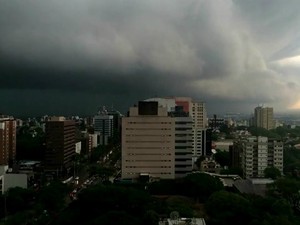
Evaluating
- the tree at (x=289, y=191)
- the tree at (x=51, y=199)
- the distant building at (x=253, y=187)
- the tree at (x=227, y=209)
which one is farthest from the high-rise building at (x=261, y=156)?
the tree at (x=51, y=199)

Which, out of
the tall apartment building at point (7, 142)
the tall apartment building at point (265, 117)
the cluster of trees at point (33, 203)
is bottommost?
the cluster of trees at point (33, 203)

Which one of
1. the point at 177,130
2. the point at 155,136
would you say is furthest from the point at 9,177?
the point at 177,130

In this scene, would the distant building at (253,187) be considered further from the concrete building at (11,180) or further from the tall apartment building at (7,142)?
the tall apartment building at (7,142)

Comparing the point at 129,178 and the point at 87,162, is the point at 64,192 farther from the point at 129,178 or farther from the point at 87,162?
the point at 87,162

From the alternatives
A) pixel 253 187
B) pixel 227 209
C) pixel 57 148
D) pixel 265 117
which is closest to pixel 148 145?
pixel 253 187

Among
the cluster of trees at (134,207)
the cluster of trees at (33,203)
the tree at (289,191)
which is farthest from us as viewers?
the tree at (289,191)

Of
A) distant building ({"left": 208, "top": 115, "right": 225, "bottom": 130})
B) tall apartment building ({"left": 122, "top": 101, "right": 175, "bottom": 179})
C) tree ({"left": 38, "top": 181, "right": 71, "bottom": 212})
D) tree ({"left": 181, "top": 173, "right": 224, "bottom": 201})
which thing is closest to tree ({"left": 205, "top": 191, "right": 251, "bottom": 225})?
tree ({"left": 181, "top": 173, "right": 224, "bottom": 201})

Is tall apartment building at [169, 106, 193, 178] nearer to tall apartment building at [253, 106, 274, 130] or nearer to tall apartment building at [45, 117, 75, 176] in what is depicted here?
tall apartment building at [45, 117, 75, 176]
